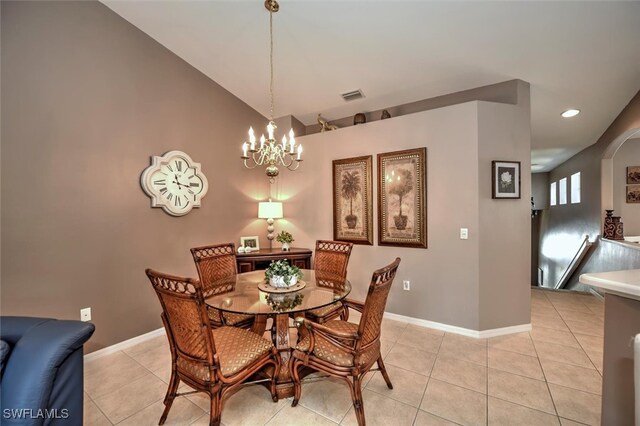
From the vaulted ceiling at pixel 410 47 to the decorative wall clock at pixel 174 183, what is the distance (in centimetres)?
131

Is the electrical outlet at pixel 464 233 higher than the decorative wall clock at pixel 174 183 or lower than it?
lower

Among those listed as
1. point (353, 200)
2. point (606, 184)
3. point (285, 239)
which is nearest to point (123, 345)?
point (285, 239)

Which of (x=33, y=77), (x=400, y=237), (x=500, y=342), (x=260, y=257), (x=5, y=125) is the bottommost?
(x=500, y=342)

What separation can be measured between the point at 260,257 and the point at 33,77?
282cm

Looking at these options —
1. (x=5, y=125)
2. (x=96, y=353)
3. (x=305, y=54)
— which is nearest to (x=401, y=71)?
(x=305, y=54)

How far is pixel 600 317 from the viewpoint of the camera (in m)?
3.31

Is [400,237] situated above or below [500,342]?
above

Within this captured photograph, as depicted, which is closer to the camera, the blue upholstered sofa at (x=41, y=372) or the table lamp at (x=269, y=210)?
the blue upholstered sofa at (x=41, y=372)

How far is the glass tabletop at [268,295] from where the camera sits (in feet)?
6.14

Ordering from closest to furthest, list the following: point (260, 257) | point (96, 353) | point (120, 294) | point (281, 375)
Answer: point (281, 375) < point (96, 353) < point (120, 294) < point (260, 257)

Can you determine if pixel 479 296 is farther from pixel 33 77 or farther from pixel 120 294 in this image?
pixel 33 77

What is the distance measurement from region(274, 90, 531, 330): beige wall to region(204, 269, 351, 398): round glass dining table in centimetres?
137

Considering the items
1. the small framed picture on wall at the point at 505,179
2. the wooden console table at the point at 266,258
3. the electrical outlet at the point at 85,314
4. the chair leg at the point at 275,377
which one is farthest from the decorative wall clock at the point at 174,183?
the small framed picture on wall at the point at 505,179

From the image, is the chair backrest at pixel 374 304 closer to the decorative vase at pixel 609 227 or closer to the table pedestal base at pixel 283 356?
the table pedestal base at pixel 283 356
